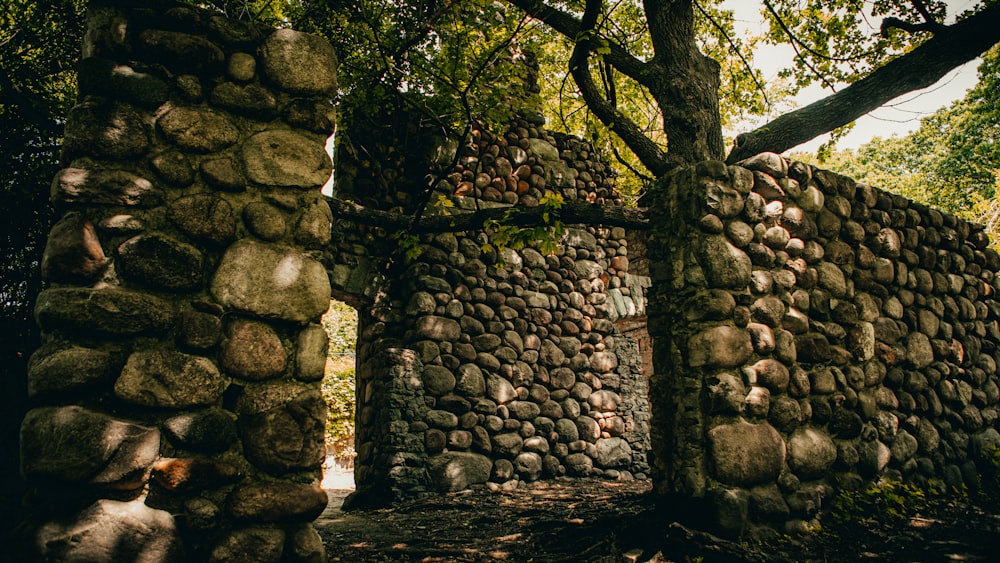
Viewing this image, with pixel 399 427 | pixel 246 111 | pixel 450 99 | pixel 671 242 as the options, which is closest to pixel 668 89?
pixel 450 99

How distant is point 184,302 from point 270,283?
0.76 feet

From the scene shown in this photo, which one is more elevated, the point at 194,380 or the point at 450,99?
the point at 450,99

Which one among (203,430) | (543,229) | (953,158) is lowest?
(203,430)

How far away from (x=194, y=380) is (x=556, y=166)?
17.5 ft

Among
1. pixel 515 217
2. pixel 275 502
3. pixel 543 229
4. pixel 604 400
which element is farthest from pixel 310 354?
pixel 604 400

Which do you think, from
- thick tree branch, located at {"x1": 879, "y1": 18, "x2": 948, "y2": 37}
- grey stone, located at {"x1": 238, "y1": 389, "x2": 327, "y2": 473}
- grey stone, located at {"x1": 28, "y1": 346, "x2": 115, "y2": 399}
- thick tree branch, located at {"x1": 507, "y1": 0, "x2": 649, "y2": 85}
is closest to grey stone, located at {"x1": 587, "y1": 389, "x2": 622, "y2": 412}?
thick tree branch, located at {"x1": 507, "y1": 0, "x2": 649, "y2": 85}

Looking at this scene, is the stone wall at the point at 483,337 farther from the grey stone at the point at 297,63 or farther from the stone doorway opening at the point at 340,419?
the stone doorway opening at the point at 340,419

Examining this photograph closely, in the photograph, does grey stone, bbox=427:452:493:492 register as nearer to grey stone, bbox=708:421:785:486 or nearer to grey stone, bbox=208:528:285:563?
grey stone, bbox=708:421:785:486

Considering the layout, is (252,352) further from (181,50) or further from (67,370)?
(181,50)

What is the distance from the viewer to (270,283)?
1670 mm

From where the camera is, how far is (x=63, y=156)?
1.56m

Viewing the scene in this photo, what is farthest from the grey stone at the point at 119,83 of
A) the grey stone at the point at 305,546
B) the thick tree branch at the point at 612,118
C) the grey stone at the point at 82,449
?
the thick tree branch at the point at 612,118

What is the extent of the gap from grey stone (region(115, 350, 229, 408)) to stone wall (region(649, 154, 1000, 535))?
2.38 metres

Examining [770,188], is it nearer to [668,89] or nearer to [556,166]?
[668,89]
